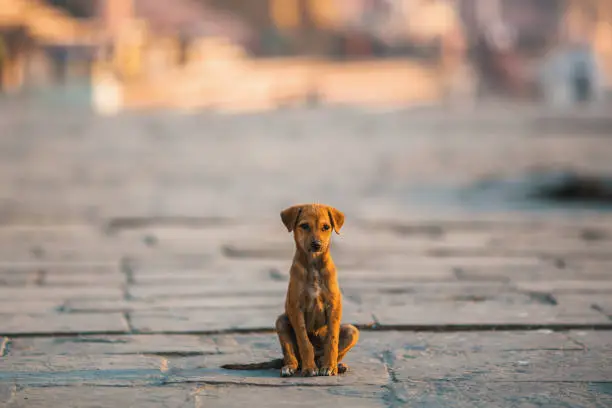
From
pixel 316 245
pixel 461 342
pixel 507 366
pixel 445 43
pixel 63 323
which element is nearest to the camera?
pixel 316 245

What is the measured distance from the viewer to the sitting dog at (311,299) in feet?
14.6

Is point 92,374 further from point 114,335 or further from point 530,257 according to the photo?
point 530,257

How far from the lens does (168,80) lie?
1441 inches

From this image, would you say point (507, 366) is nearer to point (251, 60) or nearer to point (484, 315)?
point (484, 315)

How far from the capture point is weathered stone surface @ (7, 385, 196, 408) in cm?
418

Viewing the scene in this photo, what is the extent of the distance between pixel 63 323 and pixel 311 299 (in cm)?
166

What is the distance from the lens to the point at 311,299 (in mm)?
4492

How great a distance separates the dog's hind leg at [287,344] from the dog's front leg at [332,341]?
0.11m

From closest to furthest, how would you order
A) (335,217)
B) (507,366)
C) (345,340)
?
(335,217), (345,340), (507,366)

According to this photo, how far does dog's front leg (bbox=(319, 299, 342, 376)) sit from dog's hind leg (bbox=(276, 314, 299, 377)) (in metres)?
0.11

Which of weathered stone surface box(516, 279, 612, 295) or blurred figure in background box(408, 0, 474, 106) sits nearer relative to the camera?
weathered stone surface box(516, 279, 612, 295)

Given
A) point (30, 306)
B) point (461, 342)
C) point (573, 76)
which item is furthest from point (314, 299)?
point (573, 76)

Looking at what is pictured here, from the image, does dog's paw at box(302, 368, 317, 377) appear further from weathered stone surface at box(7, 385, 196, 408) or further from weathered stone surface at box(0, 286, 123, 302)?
weathered stone surface at box(0, 286, 123, 302)

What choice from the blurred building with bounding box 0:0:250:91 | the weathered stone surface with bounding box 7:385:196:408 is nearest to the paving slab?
the weathered stone surface with bounding box 7:385:196:408
